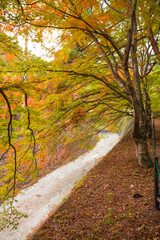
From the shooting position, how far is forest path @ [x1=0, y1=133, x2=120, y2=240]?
4.91 m

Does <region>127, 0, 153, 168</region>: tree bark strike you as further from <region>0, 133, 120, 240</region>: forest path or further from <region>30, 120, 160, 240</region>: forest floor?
<region>0, 133, 120, 240</region>: forest path

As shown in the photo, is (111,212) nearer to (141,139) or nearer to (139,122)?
(141,139)

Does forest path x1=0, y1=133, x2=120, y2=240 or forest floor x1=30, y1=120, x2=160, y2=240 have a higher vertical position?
forest floor x1=30, y1=120, x2=160, y2=240

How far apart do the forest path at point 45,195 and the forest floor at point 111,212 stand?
1288mm

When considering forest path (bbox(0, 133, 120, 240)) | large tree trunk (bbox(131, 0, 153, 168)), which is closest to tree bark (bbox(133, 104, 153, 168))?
large tree trunk (bbox(131, 0, 153, 168))

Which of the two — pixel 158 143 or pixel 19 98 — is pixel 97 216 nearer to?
pixel 19 98

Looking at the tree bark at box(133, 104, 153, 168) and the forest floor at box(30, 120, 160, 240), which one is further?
the tree bark at box(133, 104, 153, 168)

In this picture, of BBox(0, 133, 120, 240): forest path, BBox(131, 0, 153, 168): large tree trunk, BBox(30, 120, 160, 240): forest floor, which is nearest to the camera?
BBox(30, 120, 160, 240): forest floor

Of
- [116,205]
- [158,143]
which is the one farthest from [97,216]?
[158,143]

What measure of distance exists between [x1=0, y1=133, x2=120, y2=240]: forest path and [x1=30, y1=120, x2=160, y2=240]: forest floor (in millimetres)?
1288

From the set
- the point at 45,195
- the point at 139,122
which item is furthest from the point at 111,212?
the point at 45,195

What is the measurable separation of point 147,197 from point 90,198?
1.70 metres

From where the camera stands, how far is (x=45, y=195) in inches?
262

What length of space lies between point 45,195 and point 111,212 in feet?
13.4
